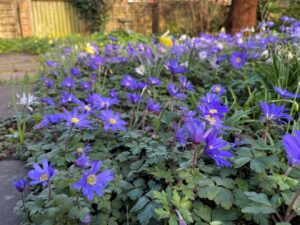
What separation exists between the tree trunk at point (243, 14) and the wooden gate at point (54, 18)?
465 cm

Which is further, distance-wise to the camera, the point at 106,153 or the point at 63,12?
the point at 63,12

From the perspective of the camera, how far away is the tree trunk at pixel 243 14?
796 centimetres

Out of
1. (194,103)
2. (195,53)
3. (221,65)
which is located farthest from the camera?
(195,53)

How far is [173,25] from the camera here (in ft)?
34.0

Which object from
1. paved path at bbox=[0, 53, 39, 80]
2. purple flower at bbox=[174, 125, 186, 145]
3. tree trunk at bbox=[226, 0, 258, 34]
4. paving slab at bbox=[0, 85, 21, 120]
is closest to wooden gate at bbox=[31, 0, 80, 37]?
paved path at bbox=[0, 53, 39, 80]

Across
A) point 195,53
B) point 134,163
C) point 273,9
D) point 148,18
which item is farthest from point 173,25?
point 134,163

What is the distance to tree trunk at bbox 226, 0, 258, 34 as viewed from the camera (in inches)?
313

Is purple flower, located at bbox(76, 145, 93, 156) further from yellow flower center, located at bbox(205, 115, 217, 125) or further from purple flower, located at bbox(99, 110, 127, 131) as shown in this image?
yellow flower center, located at bbox(205, 115, 217, 125)

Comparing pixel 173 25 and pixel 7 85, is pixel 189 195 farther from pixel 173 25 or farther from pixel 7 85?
pixel 173 25

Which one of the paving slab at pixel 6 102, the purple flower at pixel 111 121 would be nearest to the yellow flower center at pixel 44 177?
the purple flower at pixel 111 121

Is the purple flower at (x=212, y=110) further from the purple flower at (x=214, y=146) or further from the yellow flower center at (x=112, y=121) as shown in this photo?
the yellow flower center at (x=112, y=121)

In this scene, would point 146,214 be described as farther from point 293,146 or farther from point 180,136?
point 293,146

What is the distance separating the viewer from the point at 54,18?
32.3 ft

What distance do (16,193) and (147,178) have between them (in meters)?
0.55
